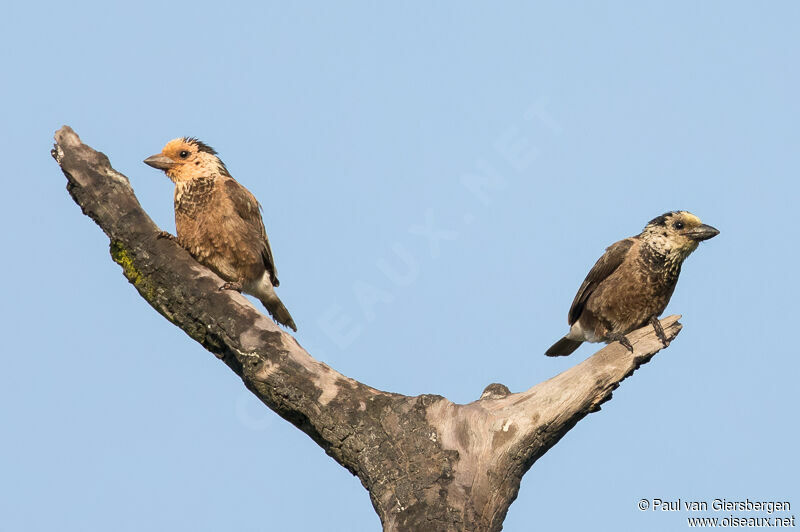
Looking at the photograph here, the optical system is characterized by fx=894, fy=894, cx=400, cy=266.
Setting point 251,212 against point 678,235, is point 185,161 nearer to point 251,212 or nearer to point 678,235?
point 251,212

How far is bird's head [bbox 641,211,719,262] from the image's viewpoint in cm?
795

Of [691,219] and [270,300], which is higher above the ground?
[691,219]

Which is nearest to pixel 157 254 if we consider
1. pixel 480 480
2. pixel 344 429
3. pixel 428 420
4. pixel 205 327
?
pixel 205 327

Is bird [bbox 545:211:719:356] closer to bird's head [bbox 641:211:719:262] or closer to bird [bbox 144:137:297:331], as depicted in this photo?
bird's head [bbox 641:211:719:262]

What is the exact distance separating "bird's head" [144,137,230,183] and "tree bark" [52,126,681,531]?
158 centimetres

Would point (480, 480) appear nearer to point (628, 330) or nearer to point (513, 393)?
point (513, 393)

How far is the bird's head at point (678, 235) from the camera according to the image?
7.95 meters

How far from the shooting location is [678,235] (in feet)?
26.2

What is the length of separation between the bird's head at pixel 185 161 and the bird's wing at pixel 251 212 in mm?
241

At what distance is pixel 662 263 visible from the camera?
800 centimetres

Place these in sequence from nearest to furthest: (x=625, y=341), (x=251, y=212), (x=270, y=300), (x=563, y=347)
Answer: (x=625, y=341) < (x=251, y=212) < (x=270, y=300) < (x=563, y=347)

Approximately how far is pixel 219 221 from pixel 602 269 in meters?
3.52

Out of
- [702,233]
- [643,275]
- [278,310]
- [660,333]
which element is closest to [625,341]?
[660,333]

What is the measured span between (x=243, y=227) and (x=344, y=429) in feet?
8.07
